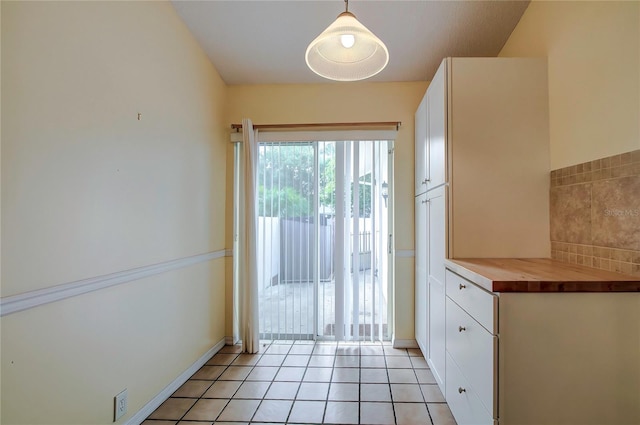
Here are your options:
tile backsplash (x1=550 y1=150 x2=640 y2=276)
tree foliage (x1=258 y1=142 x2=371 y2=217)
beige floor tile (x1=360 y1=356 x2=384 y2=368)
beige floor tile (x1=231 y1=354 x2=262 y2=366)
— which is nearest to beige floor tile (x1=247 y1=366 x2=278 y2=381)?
beige floor tile (x1=231 y1=354 x2=262 y2=366)

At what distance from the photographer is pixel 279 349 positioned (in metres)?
2.62

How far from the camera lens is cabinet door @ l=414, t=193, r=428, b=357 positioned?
224cm

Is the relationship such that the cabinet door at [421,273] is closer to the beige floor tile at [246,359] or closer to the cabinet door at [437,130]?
the cabinet door at [437,130]

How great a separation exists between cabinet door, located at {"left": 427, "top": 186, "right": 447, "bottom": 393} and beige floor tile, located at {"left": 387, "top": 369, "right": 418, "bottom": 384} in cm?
17

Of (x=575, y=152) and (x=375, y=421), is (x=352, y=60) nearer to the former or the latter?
(x=575, y=152)

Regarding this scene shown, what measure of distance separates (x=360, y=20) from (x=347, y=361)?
2660 millimetres

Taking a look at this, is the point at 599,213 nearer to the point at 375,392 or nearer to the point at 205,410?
the point at 375,392

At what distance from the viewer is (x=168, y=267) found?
74.8 inches

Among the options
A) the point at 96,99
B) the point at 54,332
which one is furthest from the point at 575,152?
the point at 54,332

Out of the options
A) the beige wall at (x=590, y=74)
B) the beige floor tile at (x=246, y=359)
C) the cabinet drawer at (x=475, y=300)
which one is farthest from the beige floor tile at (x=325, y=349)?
the beige wall at (x=590, y=74)

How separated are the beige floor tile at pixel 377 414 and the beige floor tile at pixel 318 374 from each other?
0.39m

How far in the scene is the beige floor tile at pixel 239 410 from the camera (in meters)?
1.71

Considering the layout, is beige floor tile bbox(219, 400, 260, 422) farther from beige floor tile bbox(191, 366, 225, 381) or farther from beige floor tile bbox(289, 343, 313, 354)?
beige floor tile bbox(289, 343, 313, 354)

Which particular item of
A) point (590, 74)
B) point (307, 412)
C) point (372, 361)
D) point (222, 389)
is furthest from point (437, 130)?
point (222, 389)
